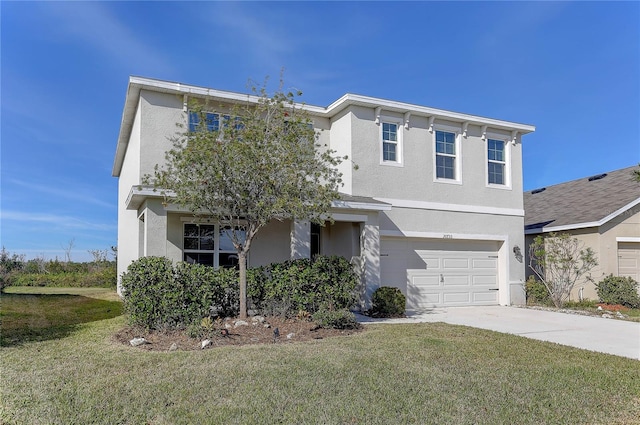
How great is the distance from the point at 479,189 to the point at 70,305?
45.5 ft

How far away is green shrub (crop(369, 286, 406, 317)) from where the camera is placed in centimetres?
1203

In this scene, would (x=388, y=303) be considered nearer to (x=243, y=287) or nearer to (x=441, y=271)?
(x=441, y=271)

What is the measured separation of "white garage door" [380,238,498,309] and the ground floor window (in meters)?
4.61

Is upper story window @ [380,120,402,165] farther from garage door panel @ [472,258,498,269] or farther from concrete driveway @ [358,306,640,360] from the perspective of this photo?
concrete driveway @ [358,306,640,360]

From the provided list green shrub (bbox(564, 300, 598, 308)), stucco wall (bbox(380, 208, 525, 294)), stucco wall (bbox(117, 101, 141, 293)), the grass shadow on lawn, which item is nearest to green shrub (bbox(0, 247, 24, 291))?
the grass shadow on lawn

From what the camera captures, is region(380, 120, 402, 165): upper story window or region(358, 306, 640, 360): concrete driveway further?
region(380, 120, 402, 165): upper story window

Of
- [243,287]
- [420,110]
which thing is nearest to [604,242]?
[420,110]

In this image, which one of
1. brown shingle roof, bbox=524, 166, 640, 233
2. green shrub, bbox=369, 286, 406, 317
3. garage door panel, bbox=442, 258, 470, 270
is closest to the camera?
green shrub, bbox=369, 286, 406, 317

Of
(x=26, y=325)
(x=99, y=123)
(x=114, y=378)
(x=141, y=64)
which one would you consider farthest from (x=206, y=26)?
(x=114, y=378)

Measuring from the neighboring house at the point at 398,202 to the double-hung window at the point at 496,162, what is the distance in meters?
0.04

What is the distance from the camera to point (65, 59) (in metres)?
12.0

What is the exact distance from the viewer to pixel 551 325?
10992 millimetres

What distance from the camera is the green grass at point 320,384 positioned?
15.5ft

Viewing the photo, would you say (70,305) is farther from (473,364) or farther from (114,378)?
Answer: (473,364)
